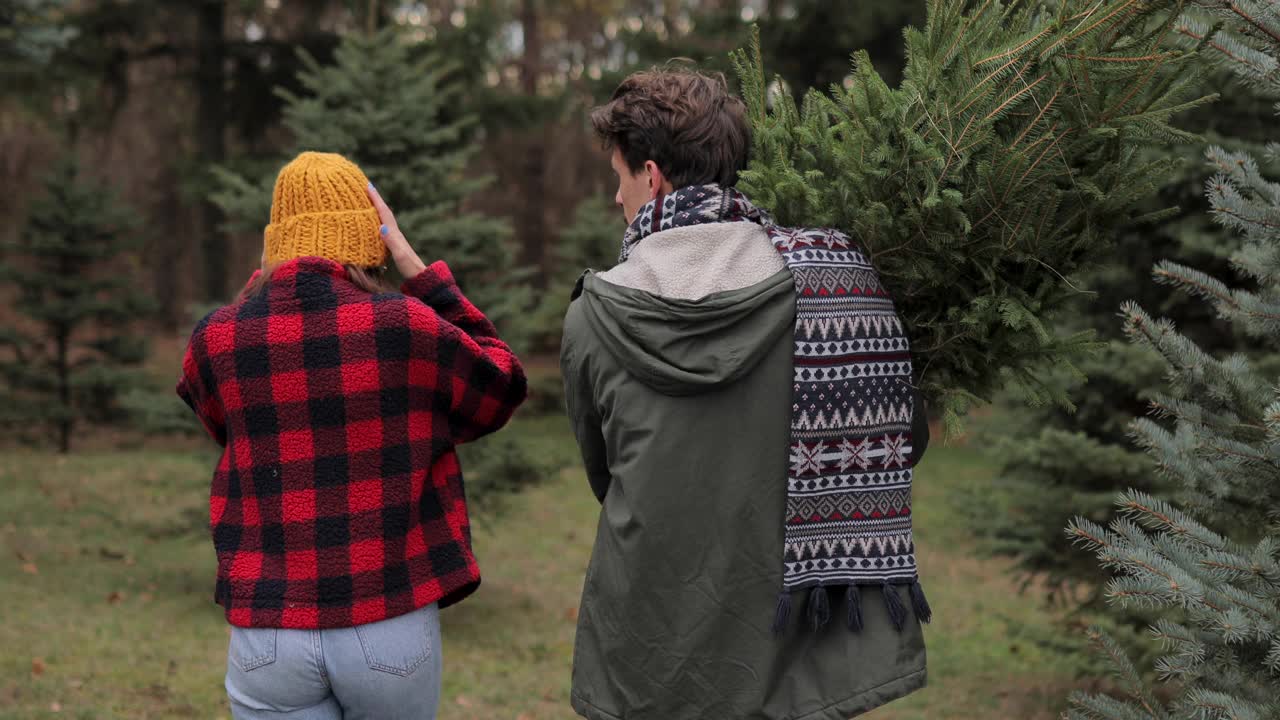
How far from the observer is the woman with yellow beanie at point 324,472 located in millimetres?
2488

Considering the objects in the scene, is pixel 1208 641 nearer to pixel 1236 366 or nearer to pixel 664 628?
pixel 1236 366

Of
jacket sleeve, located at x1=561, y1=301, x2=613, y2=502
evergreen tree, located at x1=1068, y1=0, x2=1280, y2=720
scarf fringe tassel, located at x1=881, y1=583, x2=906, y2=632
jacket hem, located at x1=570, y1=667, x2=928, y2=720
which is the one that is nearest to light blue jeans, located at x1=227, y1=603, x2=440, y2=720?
jacket hem, located at x1=570, y1=667, x2=928, y2=720

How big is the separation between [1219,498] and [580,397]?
168cm

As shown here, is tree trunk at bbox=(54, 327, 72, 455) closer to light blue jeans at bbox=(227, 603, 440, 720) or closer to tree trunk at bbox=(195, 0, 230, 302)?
tree trunk at bbox=(195, 0, 230, 302)

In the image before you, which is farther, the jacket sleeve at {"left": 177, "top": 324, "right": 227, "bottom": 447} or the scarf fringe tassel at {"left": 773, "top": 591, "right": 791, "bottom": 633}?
the jacket sleeve at {"left": 177, "top": 324, "right": 227, "bottom": 447}

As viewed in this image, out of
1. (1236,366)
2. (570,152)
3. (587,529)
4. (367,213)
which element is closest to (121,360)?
(587,529)

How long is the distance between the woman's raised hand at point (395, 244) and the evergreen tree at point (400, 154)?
13.9 ft

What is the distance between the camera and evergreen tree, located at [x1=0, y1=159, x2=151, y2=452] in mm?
12883

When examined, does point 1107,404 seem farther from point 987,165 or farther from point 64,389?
point 64,389

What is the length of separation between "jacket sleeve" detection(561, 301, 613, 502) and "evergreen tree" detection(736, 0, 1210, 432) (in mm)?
505

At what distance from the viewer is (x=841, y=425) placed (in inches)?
93.4

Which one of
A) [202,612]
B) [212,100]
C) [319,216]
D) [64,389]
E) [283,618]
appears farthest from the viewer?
[212,100]

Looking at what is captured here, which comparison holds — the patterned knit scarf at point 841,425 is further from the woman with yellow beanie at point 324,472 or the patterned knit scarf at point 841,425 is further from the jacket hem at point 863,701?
the woman with yellow beanie at point 324,472

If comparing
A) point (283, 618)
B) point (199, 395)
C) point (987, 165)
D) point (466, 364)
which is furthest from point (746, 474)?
point (199, 395)
